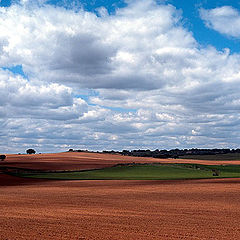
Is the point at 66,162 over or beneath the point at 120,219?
over

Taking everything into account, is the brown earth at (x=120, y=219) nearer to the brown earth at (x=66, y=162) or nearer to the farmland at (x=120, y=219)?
the farmland at (x=120, y=219)

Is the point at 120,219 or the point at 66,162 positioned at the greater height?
the point at 66,162

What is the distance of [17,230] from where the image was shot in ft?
45.1

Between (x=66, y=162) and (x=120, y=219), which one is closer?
(x=120, y=219)

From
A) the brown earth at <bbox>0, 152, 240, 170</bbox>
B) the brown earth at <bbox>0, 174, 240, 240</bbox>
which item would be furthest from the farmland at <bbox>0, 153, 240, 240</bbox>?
the brown earth at <bbox>0, 152, 240, 170</bbox>

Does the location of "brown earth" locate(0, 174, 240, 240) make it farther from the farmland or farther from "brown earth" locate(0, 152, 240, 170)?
"brown earth" locate(0, 152, 240, 170)

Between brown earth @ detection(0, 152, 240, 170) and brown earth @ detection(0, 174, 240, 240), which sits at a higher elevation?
brown earth @ detection(0, 152, 240, 170)

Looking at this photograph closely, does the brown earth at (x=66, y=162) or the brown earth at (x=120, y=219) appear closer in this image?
the brown earth at (x=120, y=219)

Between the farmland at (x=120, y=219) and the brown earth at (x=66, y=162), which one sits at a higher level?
the brown earth at (x=66, y=162)

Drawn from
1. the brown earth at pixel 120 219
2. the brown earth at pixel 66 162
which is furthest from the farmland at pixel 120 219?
the brown earth at pixel 66 162

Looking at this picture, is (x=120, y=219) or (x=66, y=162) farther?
(x=66, y=162)

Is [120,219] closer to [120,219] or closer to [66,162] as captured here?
[120,219]

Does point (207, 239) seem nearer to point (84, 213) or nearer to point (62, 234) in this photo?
point (62, 234)

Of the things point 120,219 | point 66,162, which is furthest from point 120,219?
point 66,162
